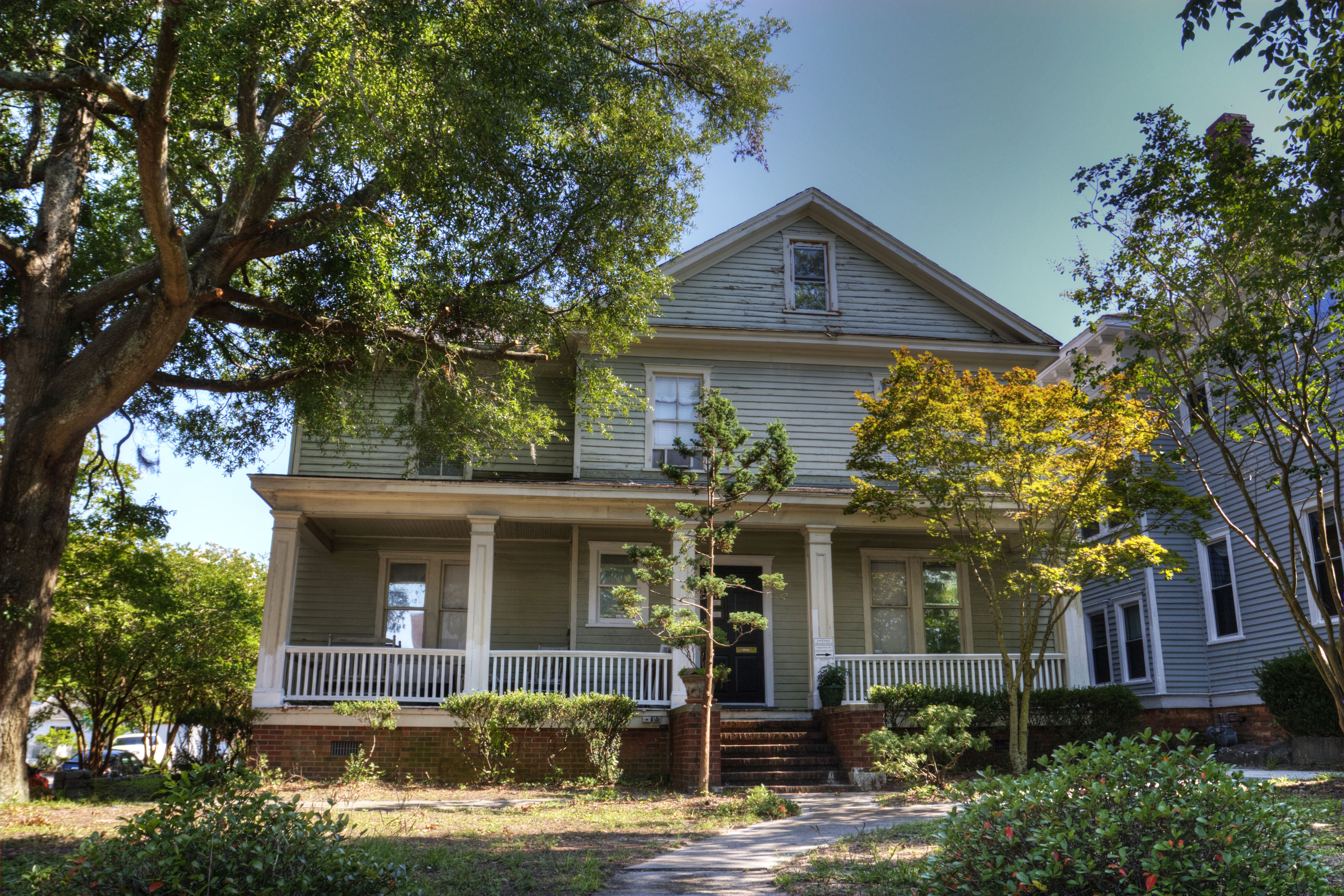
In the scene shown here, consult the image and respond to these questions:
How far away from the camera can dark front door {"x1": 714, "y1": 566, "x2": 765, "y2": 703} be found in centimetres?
1569

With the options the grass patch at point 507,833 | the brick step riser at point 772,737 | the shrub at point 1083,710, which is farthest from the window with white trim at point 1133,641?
the grass patch at point 507,833

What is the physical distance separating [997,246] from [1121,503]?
17.1 ft

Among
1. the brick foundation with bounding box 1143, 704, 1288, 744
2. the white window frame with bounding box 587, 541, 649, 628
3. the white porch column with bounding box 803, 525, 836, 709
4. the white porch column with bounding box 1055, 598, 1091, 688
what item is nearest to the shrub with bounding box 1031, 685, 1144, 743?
the white porch column with bounding box 1055, 598, 1091, 688

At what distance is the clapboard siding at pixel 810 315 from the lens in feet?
56.9

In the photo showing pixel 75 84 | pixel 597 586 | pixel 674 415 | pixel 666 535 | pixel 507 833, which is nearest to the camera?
pixel 507 833

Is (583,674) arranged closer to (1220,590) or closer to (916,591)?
(916,591)

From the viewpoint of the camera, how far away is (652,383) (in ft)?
54.9

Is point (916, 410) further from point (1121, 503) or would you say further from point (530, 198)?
point (530, 198)

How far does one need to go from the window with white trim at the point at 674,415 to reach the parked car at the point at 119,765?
10.8m

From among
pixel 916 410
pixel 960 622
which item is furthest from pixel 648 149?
pixel 960 622

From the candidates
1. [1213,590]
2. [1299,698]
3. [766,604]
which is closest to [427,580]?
[766,604]

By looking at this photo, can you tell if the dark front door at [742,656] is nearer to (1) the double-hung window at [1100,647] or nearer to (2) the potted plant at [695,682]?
(2) the potted plant at [695,682]

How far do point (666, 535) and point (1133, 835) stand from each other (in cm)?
1218

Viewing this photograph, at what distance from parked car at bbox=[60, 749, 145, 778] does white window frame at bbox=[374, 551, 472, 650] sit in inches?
203
